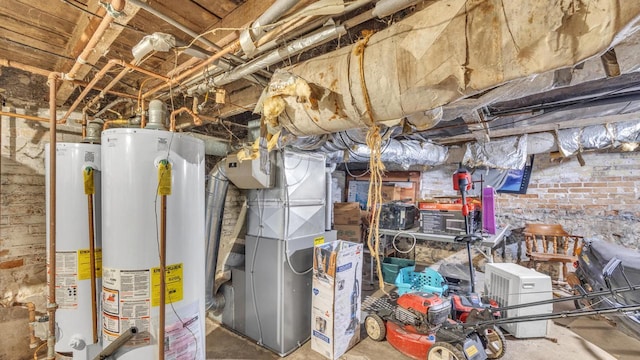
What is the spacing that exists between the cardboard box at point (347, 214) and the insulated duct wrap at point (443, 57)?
3332 mm

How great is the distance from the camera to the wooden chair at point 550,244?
12.0 ft

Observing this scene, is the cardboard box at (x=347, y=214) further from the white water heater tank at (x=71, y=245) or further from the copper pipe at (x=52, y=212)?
the copper pipe at (x=52, y=212)

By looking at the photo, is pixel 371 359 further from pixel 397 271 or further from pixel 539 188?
pixel 539 188

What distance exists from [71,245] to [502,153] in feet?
15.1

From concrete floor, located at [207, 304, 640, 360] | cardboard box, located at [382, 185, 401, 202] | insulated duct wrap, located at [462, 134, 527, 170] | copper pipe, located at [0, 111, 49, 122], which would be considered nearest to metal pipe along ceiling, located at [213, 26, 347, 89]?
copper pipe, located at [0, 111, 49, 122]

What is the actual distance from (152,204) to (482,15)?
5.03ft

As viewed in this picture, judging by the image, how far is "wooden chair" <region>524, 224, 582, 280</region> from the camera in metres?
3.66

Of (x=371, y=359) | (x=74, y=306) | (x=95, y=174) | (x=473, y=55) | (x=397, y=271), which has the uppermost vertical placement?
(x=473, y=55)

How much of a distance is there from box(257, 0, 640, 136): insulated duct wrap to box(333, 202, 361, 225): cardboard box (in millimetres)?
3332

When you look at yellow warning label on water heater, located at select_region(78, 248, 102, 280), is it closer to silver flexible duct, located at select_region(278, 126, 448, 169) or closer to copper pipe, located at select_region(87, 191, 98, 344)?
copper pipe, located at select_region(87, 191, 98, 344)

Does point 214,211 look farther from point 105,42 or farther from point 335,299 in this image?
point 105,42

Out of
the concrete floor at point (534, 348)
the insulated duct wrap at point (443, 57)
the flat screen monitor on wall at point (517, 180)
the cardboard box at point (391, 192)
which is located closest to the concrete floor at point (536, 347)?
the concrete floor at point (534, 348)

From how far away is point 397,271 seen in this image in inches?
152


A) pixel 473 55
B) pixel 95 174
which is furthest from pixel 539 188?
pixel 95 174
